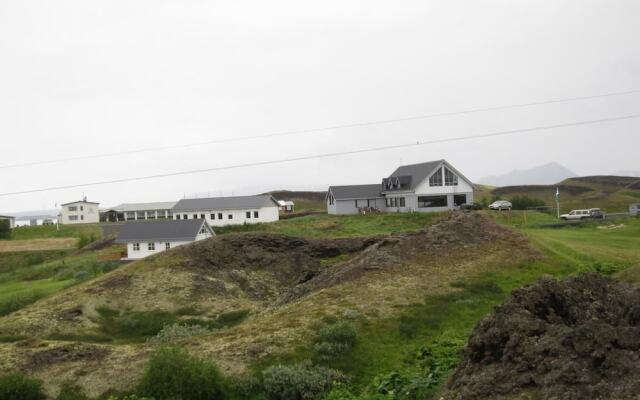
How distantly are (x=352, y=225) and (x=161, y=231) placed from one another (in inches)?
947

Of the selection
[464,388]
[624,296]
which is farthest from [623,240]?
[464,388]

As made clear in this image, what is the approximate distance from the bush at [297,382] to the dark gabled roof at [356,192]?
62.3 metres

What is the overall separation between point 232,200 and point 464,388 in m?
81.2

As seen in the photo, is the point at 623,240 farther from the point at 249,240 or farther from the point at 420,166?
the point at 420,166

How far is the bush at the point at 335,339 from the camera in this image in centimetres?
2258

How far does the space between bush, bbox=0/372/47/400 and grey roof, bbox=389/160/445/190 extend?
60.8 meters

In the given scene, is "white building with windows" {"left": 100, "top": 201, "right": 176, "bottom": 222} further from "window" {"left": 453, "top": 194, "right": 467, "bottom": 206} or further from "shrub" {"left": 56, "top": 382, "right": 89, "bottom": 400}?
"shrub" {"left": 56, "top": 382, "right": 89, "bottom": 400}

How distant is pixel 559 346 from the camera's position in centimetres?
1159

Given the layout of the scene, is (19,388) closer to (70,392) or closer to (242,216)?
(70,392)

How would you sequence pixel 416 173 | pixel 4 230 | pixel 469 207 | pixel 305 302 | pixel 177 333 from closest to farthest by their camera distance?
1. pixel 305 302
2. pixel 177 333
3. pixel 469 207
4. pixel 416 173
5. pixel 4 230

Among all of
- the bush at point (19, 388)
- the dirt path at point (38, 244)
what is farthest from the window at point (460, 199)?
the bush at point (19, 388)

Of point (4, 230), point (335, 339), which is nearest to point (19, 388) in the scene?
point (335, 339)

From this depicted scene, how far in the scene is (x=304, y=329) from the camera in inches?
981

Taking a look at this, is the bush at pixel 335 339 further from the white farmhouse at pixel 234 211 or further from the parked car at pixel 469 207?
the white farmhouse at pixel 234 211
